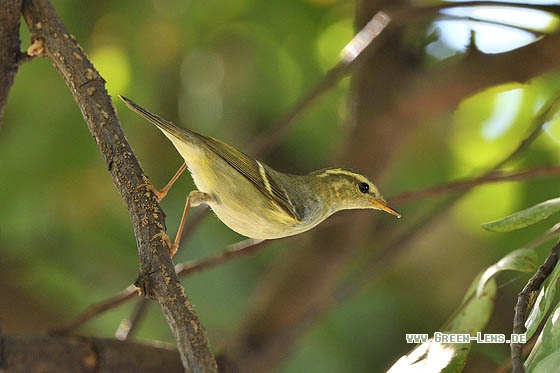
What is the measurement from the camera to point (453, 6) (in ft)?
8.58

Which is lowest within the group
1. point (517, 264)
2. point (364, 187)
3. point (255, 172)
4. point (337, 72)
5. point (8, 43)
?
point (517, 264)

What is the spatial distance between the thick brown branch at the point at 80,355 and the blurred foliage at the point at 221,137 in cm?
100

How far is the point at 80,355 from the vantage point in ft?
7.66

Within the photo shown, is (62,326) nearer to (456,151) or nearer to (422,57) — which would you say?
(422,57)

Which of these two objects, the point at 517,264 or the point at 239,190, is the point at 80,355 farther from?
the point at 517,264

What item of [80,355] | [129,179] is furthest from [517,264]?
[80,355]

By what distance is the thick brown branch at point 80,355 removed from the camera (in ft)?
7.22

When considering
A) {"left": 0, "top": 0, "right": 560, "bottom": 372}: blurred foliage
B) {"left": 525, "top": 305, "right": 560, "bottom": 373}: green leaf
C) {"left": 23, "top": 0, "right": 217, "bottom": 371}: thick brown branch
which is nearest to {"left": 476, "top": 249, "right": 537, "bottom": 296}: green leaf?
{"left": 525, "top": 305, "right": 560, "bottom": 373}: green leaf

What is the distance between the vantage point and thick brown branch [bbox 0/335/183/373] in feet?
7.22

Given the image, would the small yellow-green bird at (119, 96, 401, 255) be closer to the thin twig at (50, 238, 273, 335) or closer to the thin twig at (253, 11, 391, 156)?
the thin twig at (50, 238, 273, 335)

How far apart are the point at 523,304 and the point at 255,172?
1042 millimetres

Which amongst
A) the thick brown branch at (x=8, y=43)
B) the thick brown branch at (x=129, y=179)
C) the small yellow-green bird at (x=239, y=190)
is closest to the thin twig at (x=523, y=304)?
the thick brown branch at (x=129, y=179)

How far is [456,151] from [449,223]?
1.22 feet

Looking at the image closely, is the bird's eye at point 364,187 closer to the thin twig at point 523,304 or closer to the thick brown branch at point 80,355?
the thick brown branch at point 80,355
